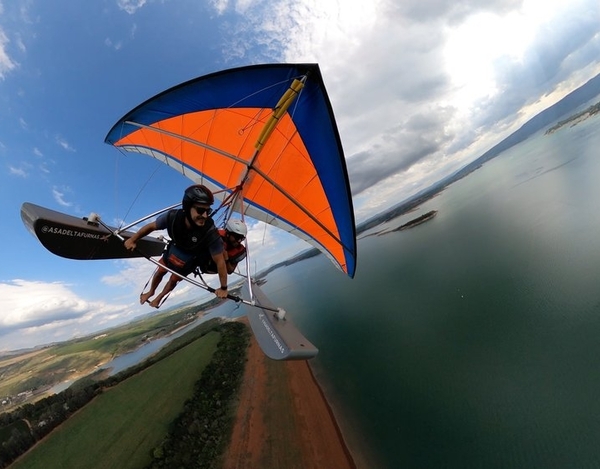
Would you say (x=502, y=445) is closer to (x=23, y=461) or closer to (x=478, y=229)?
(x=23, y=461)

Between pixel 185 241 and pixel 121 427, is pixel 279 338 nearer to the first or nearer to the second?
pixel 185 241

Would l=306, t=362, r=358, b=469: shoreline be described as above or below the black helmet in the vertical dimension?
below

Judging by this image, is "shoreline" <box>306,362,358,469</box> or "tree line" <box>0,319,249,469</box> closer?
"shoreline" <box>306,362,358,469</box>

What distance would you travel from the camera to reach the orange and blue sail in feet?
13.3

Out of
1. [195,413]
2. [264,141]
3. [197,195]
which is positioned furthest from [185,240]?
[195,413]

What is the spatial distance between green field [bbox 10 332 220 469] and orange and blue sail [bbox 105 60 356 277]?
1561 centimetres

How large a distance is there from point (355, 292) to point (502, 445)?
30.6 meters

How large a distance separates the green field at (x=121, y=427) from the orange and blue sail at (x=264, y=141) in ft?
51.2

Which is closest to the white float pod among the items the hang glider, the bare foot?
A: the hang glider

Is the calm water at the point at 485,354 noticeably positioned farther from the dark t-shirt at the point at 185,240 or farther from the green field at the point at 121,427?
the dark t-shirt at the point at 185,240

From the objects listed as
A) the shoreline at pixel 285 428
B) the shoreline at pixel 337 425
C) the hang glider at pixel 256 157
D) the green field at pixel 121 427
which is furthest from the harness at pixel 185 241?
the green field at pixel 121 427

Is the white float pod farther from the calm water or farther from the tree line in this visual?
the tree line

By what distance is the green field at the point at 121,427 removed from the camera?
14938 mm

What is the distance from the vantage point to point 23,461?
1756cm
